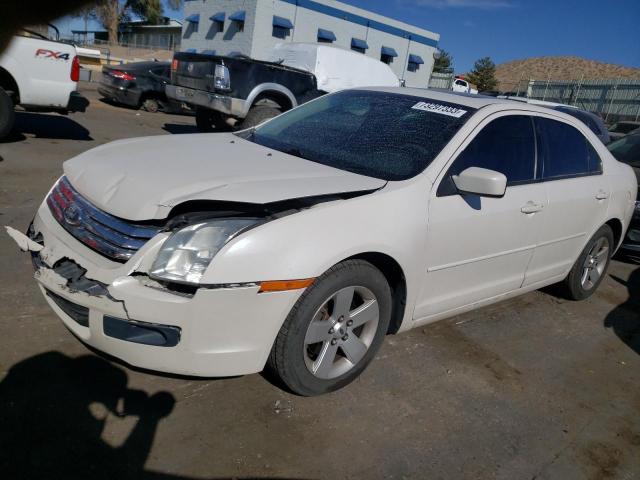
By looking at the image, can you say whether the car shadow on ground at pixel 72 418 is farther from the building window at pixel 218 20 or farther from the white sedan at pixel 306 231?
the building window at pixel 218 20

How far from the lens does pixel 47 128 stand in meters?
9.22

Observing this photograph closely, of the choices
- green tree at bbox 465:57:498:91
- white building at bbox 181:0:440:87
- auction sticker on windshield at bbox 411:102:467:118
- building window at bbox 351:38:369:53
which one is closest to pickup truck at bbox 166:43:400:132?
auction sticker on windshield at bbox 411:102:467:118

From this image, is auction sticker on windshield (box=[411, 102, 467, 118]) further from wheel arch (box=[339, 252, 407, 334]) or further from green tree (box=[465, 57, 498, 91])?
green tree (box=[465, 57, 498, 91])

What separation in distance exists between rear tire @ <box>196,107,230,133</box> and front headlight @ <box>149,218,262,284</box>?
7600 millimetres

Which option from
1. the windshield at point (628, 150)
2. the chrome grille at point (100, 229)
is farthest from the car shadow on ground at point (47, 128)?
the windshield at point (628, 150)

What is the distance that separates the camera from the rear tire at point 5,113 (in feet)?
22.4

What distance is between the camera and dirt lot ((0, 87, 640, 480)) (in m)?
2.28

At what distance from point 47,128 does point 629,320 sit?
9.13 m

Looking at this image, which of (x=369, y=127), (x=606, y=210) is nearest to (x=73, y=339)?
(x=369, y=127)

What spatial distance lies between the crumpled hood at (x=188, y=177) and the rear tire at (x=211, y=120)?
6556 millimetres

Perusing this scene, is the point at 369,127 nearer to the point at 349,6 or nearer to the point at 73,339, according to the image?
the point at 73,339

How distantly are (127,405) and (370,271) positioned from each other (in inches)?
53.4

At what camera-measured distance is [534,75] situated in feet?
248

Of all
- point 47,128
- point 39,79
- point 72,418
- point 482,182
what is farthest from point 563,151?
point 47,128
